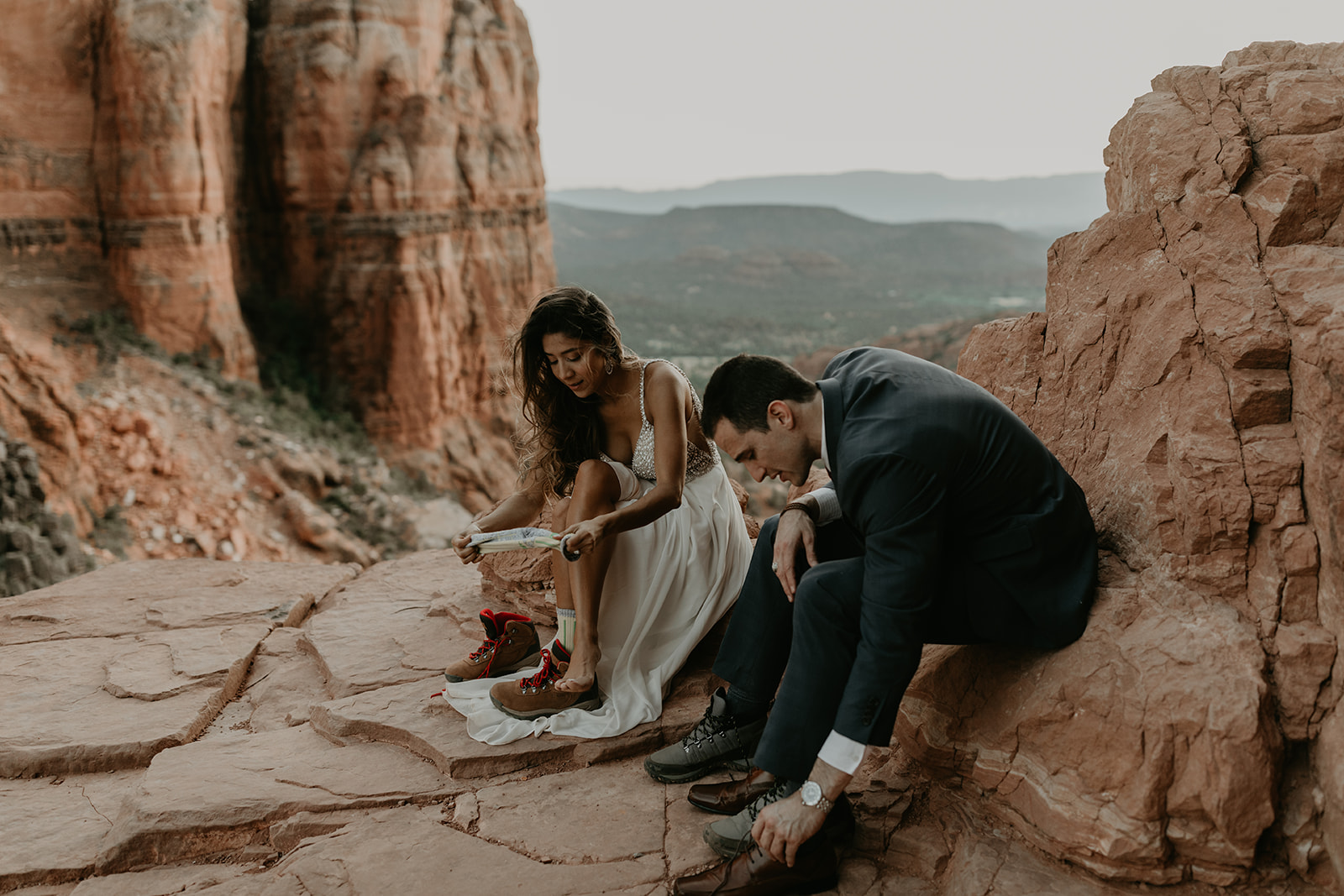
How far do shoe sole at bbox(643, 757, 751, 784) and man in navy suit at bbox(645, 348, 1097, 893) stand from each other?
0.20m

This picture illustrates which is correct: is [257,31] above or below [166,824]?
above

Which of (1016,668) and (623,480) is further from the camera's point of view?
(623,480)

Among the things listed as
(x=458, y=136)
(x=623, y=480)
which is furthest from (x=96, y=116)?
(x=623, y=480)

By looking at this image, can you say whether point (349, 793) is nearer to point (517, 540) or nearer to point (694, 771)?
point (517, 540)

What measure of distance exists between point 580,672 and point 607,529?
1.59 ft

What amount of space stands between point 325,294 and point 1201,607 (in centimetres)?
1503

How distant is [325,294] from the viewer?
601 inches

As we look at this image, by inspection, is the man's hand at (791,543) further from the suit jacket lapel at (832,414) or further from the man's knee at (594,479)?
the man's knee at (594,479)

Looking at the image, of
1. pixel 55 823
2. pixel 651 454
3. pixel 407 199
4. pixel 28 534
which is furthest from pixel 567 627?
pixel 407 199

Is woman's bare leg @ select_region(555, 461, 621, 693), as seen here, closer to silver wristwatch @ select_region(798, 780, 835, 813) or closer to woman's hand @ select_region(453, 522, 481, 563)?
woman's hand @ select_region(453, 522, 481, 563)

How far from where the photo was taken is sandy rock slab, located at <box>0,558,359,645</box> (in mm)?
4559

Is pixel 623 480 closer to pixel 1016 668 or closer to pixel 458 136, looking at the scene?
pixel 1016 668

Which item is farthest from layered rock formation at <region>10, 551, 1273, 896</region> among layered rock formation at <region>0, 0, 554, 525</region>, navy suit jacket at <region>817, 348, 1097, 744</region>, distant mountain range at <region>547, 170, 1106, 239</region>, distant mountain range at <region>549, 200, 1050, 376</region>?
distant mountain range at <region>547, 170, 1106, 239</region>

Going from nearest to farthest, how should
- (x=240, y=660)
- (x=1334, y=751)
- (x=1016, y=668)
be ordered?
(x=1334, y=751) → (x=1016, y=668) → (x=240, y=660)
